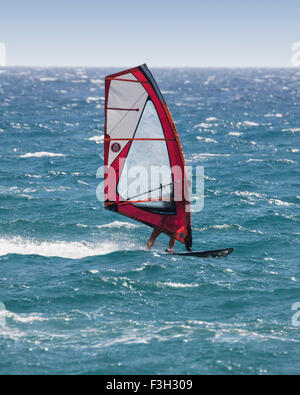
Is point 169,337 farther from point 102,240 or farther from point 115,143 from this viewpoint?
point 102,240

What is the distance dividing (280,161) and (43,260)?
3392 centimetres

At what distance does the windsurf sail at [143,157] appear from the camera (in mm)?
22672

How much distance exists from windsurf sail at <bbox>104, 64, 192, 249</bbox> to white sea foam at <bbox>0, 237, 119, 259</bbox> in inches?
188

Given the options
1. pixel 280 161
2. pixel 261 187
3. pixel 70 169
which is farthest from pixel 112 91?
pixel 280 161

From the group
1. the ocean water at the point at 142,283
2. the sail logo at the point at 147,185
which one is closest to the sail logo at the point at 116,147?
the sail logo at the point at 147,185

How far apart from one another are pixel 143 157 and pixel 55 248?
348 inches

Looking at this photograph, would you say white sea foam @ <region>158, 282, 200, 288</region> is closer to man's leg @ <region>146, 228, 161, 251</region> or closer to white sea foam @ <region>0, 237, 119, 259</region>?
man's leg @ <region>146, 228, 161, 251</region>

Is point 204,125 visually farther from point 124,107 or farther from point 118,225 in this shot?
point 124,107

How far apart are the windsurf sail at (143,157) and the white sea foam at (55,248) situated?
188 inches

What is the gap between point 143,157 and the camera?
24656 millimetres

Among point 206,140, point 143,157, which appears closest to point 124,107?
point 143,157

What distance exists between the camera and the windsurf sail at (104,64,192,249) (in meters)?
22.7

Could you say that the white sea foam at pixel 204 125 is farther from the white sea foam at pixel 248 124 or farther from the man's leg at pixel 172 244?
the man's leg at pixel 172 244

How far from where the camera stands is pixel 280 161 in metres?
55.9
